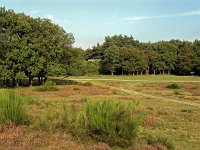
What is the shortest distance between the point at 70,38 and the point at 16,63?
14.6 meters

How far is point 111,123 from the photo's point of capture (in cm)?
1247

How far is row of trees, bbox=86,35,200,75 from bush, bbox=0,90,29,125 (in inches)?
4198

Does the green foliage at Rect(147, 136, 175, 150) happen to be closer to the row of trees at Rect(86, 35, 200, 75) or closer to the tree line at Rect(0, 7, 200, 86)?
the tree line at Rect(0, 7, 200, 86)

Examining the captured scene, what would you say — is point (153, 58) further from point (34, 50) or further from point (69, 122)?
point (69, 122)

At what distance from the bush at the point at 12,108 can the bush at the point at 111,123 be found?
2754mm

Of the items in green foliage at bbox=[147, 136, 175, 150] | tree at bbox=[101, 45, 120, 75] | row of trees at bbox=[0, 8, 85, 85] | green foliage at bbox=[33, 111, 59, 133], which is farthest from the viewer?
tree at bbox=[101, 45, 120, 75]

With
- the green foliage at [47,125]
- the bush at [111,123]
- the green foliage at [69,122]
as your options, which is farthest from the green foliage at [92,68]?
the bush at [111,123]

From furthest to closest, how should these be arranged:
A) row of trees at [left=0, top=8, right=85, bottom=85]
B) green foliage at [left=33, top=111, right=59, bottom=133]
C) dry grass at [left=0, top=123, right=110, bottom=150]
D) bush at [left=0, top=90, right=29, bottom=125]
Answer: row of trees at [left=0, top=8, right=85, bottom=85] → green foliage at [left=33, top=111, right=59, bottom=133] → bush at [left=0, top=90, right=29, bottom=125] → dry grass at [left=0, top=123, right=110, bottom=150]

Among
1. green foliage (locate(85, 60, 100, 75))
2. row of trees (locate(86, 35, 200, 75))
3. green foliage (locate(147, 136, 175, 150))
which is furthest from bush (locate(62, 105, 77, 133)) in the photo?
row of trees (locate(86, 35, 200, 75))

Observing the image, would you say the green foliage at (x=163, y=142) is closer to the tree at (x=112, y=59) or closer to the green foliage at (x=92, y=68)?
the green foliage at (x=92, y=68)

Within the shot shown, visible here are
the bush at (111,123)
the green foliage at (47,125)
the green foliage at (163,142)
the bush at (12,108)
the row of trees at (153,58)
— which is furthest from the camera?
the row of trees at (153,58)

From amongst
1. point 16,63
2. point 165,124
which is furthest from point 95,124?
point 16,63

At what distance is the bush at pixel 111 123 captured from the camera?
1252 centimetres

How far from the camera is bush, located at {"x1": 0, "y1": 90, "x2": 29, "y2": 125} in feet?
45.1
